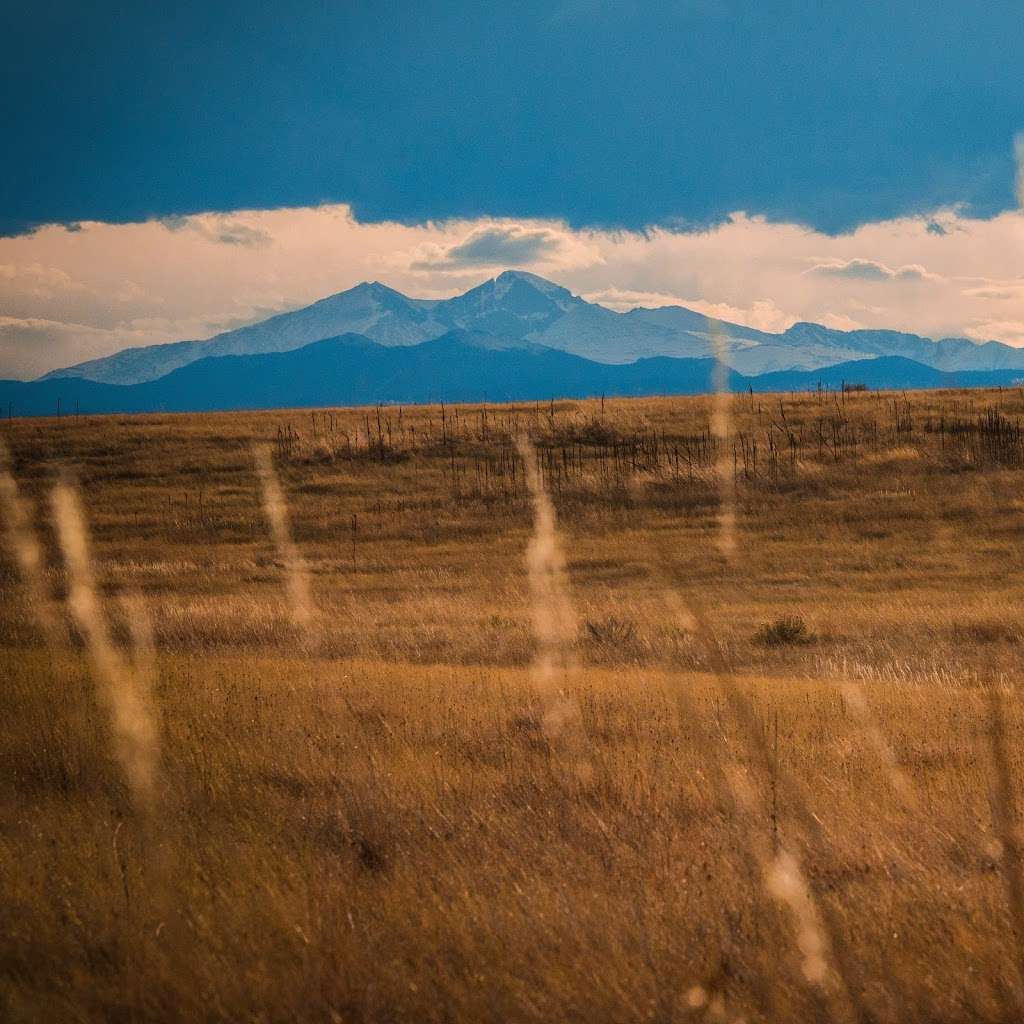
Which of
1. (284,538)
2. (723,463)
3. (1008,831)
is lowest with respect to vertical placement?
(284,538)

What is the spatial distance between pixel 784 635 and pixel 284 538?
21757mm

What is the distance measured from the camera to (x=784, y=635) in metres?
18.7

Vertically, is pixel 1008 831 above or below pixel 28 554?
above

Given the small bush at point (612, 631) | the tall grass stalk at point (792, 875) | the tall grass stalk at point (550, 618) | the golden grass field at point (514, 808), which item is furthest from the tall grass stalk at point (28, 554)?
the tall grass stalk at point (792, 875)

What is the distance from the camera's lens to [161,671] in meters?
12.3

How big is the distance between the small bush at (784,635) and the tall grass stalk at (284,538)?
29.2 feet

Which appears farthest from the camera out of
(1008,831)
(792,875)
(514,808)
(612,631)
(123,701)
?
(612,631)

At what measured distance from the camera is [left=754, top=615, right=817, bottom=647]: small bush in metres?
18.5

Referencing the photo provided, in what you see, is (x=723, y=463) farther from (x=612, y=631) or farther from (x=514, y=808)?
(x=514, y=808)

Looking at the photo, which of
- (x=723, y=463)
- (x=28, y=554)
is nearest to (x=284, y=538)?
(x=28, y=554)

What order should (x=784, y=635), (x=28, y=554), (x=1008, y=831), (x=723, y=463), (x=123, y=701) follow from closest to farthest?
(x=1008, y=831), (x=123, y=701), (x=784, y=635), (x=28, y=554), (x=723, y=463)

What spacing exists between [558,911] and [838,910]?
1.48 meters

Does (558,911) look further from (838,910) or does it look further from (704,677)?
(704,677)

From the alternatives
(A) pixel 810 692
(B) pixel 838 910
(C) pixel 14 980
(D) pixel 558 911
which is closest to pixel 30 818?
(C) pixel 14 980
